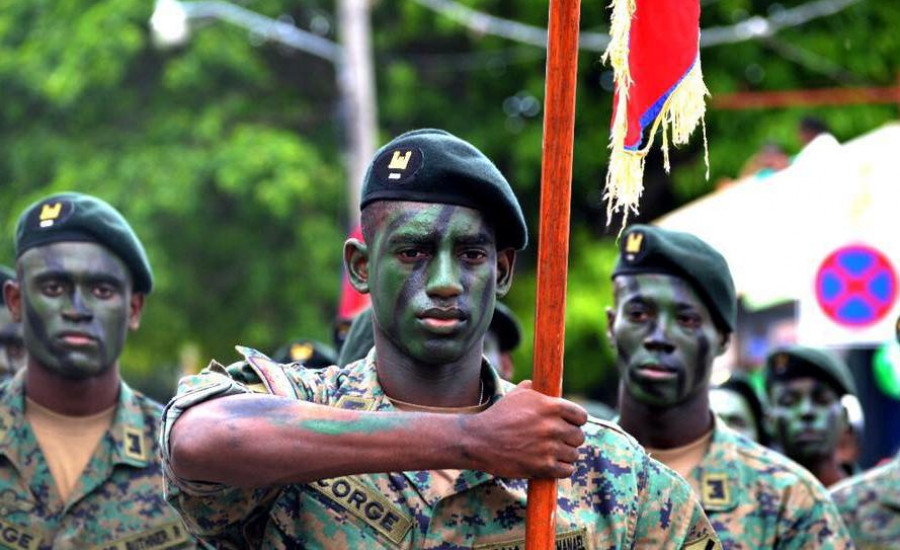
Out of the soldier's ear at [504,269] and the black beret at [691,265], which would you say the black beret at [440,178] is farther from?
the black beret at [691,265]

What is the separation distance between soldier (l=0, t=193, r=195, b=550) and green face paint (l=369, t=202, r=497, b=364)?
7.63ft

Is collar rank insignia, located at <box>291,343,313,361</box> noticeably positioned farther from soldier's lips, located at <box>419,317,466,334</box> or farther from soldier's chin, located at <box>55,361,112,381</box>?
soldier's lips, located at <box>419,317,466,334</box>

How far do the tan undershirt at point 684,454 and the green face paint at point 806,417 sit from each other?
218 cm

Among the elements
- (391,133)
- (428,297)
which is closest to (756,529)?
(428,297)

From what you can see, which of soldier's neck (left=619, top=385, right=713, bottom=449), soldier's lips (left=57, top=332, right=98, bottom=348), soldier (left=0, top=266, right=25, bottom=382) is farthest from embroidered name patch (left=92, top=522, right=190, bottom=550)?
soldier (left=0, top=266, right=25, bottom=382)

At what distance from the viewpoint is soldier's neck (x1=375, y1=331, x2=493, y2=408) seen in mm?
4332

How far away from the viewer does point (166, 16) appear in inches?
736

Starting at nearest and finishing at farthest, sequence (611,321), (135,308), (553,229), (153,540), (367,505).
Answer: (553,229) < (367,505) < (153,540) < (611,321) < (135,308)

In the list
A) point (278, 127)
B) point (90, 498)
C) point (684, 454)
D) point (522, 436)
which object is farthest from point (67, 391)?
point (278, 127)

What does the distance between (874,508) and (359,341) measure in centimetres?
211

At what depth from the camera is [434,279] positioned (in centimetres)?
418

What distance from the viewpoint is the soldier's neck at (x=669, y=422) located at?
651 cm

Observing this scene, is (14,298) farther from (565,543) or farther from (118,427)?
(565,543)

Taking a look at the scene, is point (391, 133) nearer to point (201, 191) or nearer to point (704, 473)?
point (201, 191)
